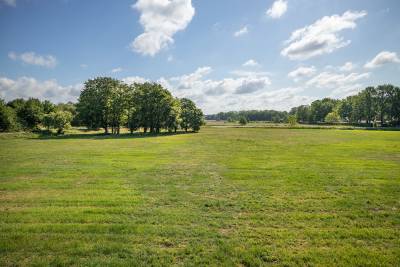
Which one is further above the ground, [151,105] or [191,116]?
[151,105]

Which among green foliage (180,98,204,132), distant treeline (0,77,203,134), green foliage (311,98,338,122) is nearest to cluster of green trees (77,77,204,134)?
distant treeline (0,77,203,134)

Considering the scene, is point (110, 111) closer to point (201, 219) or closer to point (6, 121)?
point (6, 121)

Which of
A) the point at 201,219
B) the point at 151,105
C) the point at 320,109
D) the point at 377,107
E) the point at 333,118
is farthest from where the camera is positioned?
the point at 320,109

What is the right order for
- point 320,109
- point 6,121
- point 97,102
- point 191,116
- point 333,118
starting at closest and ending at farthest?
1. point 97,102
2. point 6,121
3. point 191,116
4. point 333,118
5. point 320,109

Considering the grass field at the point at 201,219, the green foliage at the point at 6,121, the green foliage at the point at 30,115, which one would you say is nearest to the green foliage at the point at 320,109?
the green foliage at the point at 30,115

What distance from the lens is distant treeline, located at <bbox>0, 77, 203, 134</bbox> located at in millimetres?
63438

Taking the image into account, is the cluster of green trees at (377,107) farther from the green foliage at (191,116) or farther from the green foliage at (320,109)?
the green foliage at (191,116)

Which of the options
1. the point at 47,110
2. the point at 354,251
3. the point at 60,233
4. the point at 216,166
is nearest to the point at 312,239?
the point at 354,251

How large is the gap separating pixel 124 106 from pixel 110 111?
4152 millimetres

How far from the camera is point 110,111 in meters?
64.1

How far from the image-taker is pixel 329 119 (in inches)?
5069

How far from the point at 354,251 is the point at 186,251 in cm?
451

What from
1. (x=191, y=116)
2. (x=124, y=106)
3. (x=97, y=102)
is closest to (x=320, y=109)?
(x=191, y=116)

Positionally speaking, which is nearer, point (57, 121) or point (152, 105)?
point (57, 121)
